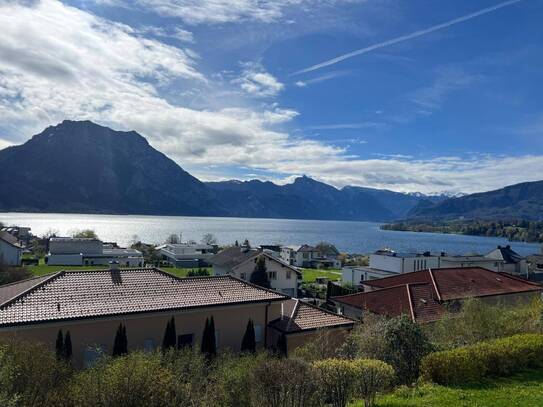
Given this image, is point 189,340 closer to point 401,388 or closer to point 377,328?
point 377,328

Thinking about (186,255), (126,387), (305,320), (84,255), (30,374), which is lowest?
(186,255)

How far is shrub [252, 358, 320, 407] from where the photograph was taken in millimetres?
8312

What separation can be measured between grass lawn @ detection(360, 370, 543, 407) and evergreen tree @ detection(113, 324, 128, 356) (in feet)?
35.1

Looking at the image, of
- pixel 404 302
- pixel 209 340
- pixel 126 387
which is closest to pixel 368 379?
pixel 126 387

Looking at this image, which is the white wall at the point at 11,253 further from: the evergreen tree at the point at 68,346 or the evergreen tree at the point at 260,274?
the evergreen tree at the point at 68,346

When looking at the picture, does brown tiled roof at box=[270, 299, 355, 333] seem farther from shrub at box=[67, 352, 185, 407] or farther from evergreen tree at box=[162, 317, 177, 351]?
shrub at box=[67, 352, 185, 407]

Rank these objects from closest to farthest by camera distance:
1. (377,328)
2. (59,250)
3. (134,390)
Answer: (134,390) → (377,328) → (59,250)

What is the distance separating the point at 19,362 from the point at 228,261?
46415 mm

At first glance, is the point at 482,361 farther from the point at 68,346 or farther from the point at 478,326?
the point at 68,346

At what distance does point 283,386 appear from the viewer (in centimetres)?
827

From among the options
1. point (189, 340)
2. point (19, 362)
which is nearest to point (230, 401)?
point (19, 362)

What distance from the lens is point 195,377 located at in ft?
35.5

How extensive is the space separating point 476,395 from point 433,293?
1655 centimetres

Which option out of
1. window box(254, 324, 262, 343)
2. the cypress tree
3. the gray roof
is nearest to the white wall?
the gray roof
